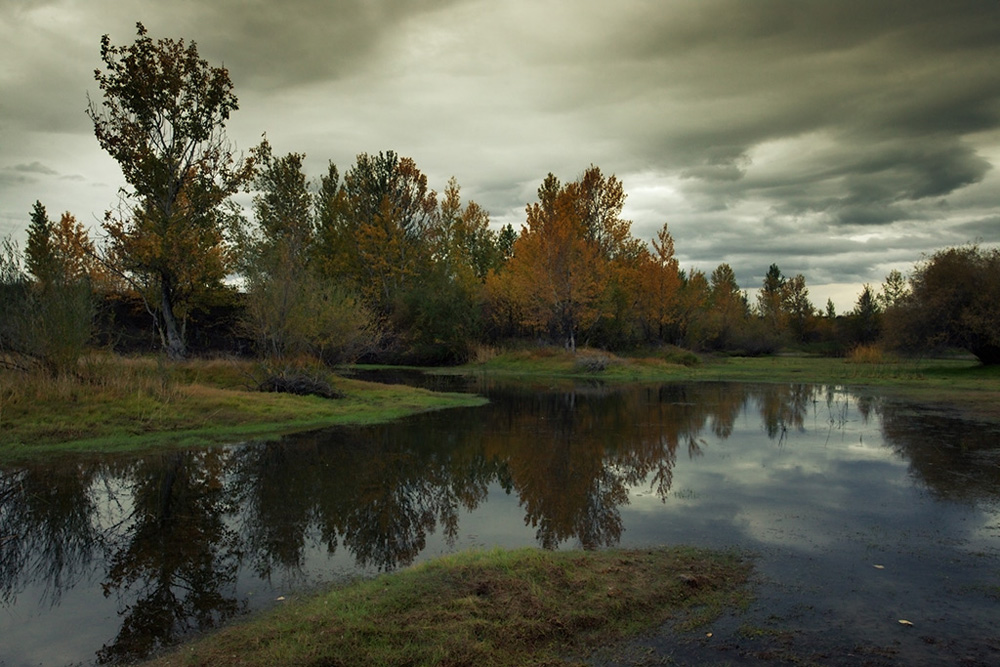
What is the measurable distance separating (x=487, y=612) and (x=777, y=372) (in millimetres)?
37716

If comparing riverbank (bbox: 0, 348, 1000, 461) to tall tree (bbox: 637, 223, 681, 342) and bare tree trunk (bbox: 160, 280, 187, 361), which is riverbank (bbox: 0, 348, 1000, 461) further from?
tall tree (bbox: 637, 223, 681, 342)

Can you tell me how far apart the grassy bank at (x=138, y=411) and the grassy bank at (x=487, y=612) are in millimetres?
10185

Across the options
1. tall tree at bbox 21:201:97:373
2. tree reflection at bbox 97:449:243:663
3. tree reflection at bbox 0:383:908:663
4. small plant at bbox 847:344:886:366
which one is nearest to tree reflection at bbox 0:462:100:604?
tree reflection at bbox 0:383:908:663

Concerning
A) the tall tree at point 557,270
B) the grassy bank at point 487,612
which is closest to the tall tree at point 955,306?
the tall tree at point 557,270

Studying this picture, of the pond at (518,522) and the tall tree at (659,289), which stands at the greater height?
the tall tree at (659,289)

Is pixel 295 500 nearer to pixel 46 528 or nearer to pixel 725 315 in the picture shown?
pixel 46 528

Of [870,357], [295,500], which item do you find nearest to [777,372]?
[870,357]

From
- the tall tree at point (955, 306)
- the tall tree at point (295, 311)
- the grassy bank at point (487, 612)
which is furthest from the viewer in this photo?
the tall tree at point (955, 306)

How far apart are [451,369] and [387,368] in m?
5.34

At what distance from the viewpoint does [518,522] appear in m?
8.87

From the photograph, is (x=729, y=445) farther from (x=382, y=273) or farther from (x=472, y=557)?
(x=382, y=273)

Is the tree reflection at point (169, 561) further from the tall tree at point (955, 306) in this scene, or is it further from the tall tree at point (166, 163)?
the tall tree at point (955, 306)

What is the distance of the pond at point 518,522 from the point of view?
554 centimetres

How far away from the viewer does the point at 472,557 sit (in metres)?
6.80
